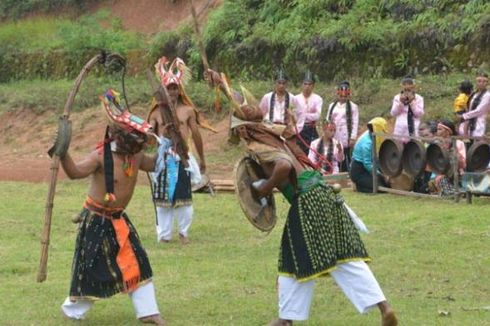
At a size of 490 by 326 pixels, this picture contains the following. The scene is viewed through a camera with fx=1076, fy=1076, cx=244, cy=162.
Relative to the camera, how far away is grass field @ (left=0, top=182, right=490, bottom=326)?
797 centimetres

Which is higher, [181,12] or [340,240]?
[181,12]

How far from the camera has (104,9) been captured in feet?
116

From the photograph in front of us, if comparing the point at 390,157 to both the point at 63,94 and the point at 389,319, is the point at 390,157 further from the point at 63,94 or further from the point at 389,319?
the point at 63,94

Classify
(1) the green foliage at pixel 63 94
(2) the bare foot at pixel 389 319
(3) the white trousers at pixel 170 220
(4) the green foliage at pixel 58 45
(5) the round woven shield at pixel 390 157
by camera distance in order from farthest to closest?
(4) the green foliage at pixel 58 45
(1) the green foliage at pixel 63 94
(5) the round woven shield at pixel 390 157
(3) the white trousers at pixel 170 220
(2) the bare foot at pixel 389 319

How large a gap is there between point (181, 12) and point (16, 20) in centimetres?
743

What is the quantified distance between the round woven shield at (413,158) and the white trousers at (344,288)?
6.48 metres

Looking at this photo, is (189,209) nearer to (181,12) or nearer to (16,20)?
(181,12)

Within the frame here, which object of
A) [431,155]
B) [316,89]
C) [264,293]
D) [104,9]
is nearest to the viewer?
[264,293]

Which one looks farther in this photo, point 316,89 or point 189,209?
point 316,89

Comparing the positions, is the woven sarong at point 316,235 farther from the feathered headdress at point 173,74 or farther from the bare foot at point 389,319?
the feathered headdress at point 173,74

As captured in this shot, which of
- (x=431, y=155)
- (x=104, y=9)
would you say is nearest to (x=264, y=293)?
(x=431, y=155)

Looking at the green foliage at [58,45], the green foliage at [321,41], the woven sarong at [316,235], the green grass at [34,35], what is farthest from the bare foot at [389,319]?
the green grass at [34,35]

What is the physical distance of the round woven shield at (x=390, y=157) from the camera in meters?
13.9

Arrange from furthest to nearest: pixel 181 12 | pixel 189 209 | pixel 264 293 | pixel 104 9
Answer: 1. pixel 104 9
2. pixel 181 12
3. pixel 189 209
4. pixel 264 293
